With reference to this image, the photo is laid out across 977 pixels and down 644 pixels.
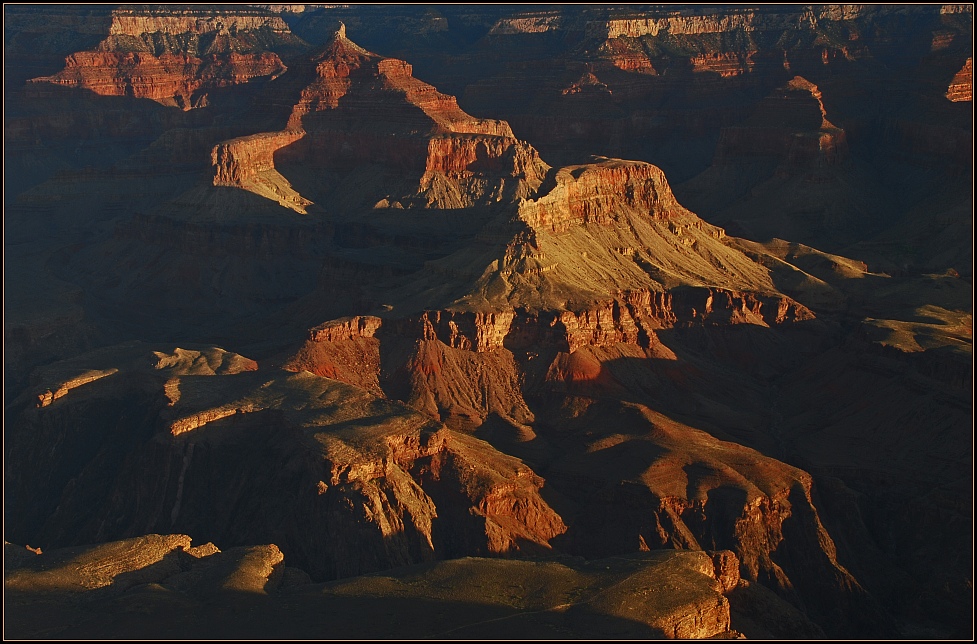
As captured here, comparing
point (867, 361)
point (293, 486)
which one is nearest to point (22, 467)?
point (293, 486)

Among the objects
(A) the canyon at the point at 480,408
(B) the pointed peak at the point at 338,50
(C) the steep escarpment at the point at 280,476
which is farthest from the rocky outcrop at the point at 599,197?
(B) the pointed peak at the point at 338,50

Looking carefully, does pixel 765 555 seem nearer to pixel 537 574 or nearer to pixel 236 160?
pixel 537 574

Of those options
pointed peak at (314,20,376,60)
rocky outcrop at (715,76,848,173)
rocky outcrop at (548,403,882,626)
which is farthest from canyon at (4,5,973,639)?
pointed peak at (314,20,376,60)

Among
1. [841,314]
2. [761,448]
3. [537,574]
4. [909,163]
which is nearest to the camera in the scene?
[537,574]

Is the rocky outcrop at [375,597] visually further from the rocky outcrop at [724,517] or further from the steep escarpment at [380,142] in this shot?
the steep escarpment at [380,142]

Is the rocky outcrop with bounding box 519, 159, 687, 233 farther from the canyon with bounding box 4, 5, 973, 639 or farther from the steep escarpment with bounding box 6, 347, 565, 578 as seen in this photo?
the steep escarpment with bounding box 6, 347, 565, 578

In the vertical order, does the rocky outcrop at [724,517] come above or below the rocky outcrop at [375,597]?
below
